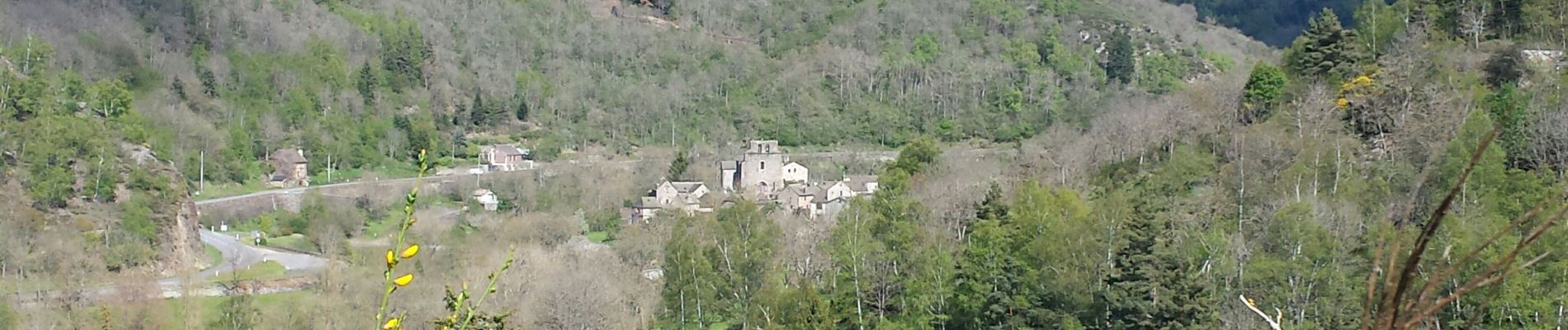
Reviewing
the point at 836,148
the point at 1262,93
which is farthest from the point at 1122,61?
the point at 1262,93

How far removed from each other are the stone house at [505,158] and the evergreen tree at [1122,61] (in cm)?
2341

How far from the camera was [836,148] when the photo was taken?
5300 centimetres

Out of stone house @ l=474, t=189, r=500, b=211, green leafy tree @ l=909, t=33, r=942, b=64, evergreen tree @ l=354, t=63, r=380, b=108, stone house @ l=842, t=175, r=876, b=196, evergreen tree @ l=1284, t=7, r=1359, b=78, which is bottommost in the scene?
stone house @ l=474, t=189, r=500, b=211

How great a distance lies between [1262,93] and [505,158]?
1131 inches

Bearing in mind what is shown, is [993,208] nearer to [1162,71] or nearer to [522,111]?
[522,111]

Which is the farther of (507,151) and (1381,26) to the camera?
(507,151)

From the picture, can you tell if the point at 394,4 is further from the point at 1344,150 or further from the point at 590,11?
the point at 1344,150

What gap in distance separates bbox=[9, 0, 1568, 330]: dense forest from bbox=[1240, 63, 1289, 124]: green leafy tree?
62 millimetres

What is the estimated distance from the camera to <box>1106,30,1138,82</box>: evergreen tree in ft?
193

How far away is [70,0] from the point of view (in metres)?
49.3

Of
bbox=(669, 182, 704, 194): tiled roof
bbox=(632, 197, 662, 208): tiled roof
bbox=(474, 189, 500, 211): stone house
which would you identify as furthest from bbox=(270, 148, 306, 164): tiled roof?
→ bbox=(669, 182, 704, 194): tiled roof

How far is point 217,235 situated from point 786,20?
110 ft

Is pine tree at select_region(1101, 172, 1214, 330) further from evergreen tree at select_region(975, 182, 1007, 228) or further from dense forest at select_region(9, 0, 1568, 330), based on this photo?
evergreen tree at select_region(975, 182, 1007, 228)

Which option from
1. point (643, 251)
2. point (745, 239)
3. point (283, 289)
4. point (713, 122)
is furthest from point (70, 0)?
point (745, 239)
